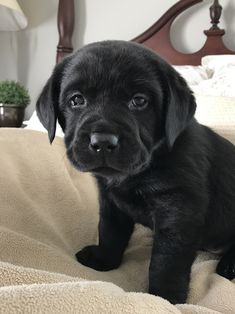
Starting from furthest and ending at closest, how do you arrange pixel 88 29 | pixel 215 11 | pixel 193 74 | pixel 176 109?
pixel 88 29 → pixel 215 11 → pixel 193 74 → pixel 176 109

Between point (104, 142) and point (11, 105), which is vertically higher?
point (104, 142)

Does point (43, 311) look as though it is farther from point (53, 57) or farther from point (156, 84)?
point (53, 57)

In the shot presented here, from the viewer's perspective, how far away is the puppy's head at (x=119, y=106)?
2.71ft

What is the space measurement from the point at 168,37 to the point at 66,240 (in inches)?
63.4

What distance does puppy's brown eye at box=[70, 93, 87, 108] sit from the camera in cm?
91

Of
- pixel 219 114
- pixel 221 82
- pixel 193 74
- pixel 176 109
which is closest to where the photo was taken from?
pixel 176 109

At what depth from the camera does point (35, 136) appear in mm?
1519

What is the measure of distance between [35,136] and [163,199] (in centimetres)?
75

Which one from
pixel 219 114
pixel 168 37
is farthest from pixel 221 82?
pixel 168 37

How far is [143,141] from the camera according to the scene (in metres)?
0.89

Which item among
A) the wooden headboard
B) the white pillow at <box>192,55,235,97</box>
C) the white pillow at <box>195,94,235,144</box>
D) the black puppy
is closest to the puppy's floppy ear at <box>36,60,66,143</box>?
the black puppy

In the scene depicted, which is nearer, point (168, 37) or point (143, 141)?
point (143, 141)

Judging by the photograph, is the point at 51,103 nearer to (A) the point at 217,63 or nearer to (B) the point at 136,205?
(B) the point at 136,205

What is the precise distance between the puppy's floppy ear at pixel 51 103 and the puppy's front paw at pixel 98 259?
0.30 m
